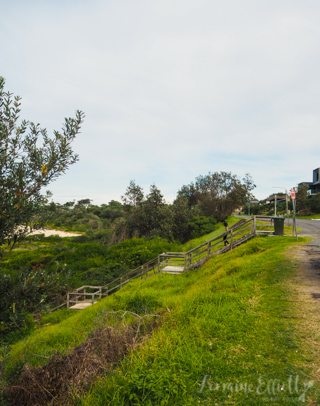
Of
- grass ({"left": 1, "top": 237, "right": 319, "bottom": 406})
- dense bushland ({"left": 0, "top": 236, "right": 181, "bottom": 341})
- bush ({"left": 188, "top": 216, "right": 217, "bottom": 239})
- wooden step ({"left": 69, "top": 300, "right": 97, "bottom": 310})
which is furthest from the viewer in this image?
bush ({"left": 188, "top": 216, "right": 217, "bottom": 239})

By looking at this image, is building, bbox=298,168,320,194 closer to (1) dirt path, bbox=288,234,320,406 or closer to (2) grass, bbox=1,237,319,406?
(1) dirt path, bbox=288,234,320,406

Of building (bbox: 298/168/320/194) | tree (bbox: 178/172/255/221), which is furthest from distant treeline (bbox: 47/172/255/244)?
building (bbox: 298/168/320/194)

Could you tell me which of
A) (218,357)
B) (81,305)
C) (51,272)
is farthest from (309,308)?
(81,305)

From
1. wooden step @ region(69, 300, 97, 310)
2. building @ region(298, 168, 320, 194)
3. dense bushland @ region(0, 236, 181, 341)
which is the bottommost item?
wooden step @ region(69, 300, 97, 310)

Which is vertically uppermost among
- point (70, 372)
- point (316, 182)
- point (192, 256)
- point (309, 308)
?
point (316, 182)

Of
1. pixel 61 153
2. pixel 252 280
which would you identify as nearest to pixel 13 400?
pixel 61 153

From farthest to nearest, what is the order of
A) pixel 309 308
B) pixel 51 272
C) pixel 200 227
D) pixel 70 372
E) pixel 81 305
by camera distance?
pixel 200 227 → pixel 81 305 → pixel 51 272 → pixel 309 308 → pixel 70 372

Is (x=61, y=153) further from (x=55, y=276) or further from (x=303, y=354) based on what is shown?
(x=303, y=354)

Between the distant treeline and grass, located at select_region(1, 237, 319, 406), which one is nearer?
grass, located at select_region(1, 237, 319, 406)

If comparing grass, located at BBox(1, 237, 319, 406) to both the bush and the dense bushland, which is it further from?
the bush

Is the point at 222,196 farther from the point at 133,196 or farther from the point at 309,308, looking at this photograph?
the point at 309,308

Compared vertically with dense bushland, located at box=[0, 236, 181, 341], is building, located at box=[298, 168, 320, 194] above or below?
above

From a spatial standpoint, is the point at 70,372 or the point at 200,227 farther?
the point at 200,227

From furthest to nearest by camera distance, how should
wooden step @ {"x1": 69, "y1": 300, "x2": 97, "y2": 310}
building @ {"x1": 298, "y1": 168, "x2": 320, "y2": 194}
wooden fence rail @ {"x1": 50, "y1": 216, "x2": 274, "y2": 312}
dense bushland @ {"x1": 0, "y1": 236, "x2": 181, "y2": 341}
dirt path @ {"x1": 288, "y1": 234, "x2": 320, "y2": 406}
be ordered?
1. building @ {"x1": 298, "y1": 168, "x2": 320, "y2": 194}
2. wooden step @ {"x1": 69, "y1": 300, "x2": 97, "y2": 310}
3. wooden fence rail @ {"x1": 50, "y1": 216, "x2": 274, "y2": 312}
4. dense bushland @ {"x1": 0, "y1": 236, "x2": 181, "y2": 341}
5. dirt path @ {"x1": 288, "y1": 234, "x2": 320, "y2": 406}
